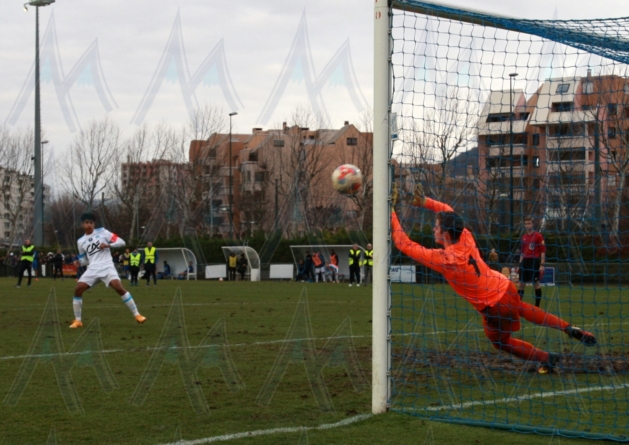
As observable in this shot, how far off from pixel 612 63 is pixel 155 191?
56.8 metres

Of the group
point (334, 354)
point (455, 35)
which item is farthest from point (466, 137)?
point (334, 354)

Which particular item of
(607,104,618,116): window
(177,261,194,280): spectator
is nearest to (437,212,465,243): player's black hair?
(607,104,618,116): window

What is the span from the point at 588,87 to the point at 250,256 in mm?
39212

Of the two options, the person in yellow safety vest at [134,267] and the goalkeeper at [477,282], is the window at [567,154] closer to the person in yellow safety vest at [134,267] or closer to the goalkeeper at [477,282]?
the goalkeeper at [477,282]

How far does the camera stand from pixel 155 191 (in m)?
62.1

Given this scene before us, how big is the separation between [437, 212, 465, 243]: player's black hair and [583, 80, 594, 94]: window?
191 centimetres

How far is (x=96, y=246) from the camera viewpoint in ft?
42.6

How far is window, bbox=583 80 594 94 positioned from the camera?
768 cm

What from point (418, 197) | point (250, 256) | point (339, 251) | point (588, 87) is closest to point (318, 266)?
point (339, 251)

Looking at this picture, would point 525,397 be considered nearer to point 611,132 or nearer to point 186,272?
point 611,132

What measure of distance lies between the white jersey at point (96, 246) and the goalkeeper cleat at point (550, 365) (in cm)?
778

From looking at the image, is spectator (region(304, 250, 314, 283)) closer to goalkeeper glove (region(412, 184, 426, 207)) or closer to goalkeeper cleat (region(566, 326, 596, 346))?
goalkeeper cleat (region(566, 326, 596, 346))

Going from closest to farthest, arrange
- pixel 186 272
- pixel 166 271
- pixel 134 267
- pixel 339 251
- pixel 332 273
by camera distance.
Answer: pixel 134 267, pixel 332 273, pixel 339 251, pixel 186 272, pixel 166 271

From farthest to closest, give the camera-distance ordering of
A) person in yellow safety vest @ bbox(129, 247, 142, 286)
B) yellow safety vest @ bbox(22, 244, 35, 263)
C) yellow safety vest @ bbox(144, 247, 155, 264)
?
person in yellow safety vest @ bbox(129, 247, 142, 286) → yellow safety vest @ bbox(144, 247, 155, 264) → yellow safety vest @ bbox(22, 244, 35, 263)
